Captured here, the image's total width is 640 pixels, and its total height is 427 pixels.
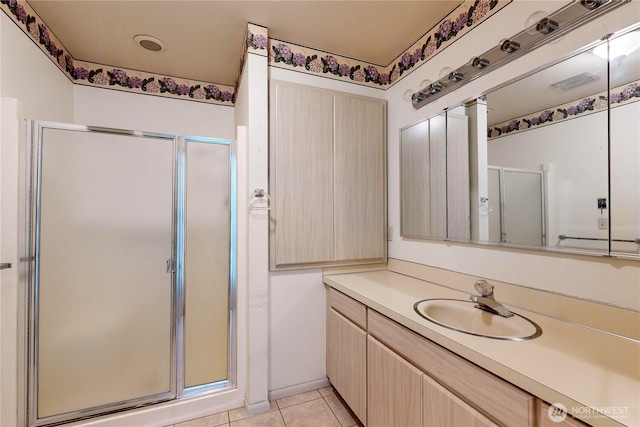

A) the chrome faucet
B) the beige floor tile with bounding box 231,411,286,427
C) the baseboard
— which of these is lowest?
the beige floor tile with bounding box 231,411,286,427

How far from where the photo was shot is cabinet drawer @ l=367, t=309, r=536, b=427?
29.9 inches

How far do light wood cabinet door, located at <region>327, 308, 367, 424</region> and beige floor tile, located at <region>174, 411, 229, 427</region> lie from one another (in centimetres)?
73

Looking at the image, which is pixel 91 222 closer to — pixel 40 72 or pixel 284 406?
pixel 40 72

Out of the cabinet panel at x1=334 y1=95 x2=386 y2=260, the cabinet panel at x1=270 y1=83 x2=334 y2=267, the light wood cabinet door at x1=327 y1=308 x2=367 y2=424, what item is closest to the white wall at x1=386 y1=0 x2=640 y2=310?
the cabinet panel at x1=334 y1=95 x2=386 y2=260

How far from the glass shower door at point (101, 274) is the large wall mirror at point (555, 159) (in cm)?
186

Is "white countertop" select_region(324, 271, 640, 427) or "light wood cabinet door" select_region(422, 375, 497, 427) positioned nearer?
"white countertop" select_region(324, 271, 640, 427)

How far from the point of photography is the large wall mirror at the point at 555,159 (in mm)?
979

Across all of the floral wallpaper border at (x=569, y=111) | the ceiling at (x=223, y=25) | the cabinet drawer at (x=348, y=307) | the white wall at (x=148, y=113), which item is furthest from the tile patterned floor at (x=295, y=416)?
the ceiling at (x=223, y=25)

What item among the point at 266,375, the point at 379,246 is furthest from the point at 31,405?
the point at 379,246

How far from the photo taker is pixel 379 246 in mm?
2191

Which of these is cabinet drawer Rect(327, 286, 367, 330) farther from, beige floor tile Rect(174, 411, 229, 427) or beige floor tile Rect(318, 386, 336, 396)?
beige floor tile Rect(174, 411, 229, 427)

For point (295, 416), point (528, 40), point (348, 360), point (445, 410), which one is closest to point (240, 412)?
point (295, 416)

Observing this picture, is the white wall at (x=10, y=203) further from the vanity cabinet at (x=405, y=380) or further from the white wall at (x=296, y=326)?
the vanity cabinet at (x=405, y=380)

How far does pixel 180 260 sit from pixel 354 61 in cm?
197
